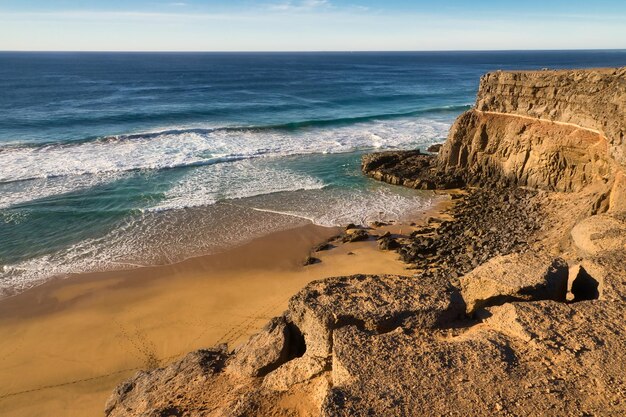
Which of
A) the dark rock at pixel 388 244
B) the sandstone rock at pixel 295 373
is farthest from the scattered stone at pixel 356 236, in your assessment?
the sandstone rock at pixel 295 373

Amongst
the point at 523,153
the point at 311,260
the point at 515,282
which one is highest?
the point at 515,282

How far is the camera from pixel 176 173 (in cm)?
2897

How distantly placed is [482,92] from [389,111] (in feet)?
85.9

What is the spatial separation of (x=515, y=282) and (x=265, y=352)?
495 cm

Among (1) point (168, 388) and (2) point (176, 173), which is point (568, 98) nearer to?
(1) point (168, 388)

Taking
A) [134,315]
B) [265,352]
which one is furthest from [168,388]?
[134,315]

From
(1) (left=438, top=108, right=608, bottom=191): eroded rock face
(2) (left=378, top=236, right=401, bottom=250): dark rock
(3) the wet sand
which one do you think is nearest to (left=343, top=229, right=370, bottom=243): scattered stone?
(3) the wet sand

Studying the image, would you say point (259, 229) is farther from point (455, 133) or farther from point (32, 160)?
point (32, 160)

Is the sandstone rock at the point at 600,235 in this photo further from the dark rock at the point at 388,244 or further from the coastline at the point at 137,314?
the dark rock at the point at 388,244

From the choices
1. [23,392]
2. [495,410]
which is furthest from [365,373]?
[23,392]

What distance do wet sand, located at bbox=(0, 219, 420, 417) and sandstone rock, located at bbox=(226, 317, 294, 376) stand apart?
17.0ft

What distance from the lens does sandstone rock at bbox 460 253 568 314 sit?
8.13 m

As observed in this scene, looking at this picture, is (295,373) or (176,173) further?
(176,173)

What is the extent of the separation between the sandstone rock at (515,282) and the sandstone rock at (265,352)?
11.8ft
